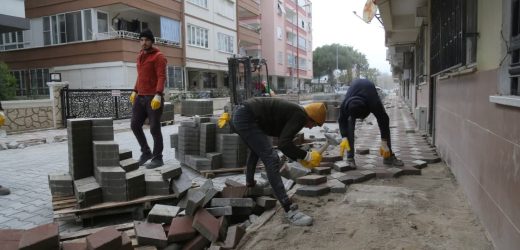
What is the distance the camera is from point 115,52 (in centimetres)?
2061

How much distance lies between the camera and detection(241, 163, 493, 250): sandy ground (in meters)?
3.32

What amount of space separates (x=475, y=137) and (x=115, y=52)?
19430 mm

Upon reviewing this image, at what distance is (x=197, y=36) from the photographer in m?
28.2

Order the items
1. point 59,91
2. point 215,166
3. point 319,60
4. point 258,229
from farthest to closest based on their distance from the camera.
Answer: point 319,60 → point 59,91 → point 215,166 → point 258,229

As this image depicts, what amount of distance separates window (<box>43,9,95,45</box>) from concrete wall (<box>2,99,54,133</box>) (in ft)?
28.9

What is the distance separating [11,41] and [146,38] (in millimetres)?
22958

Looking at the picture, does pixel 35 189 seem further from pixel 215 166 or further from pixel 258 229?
pixel 258 229

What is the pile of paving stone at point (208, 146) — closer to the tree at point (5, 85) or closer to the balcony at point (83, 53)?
the tree at point (5, 85)

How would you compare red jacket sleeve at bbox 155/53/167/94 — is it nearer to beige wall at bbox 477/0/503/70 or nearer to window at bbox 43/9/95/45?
beige wall at bbox 477/0/503/70

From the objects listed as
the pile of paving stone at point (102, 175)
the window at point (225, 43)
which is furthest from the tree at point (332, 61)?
the pile of paving stone at point (102, 175)

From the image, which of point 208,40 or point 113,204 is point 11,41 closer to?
point 208,40

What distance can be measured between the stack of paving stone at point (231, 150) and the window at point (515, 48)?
391cm

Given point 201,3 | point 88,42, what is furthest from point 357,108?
point 201,3

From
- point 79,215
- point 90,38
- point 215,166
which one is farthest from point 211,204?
point 90,38
